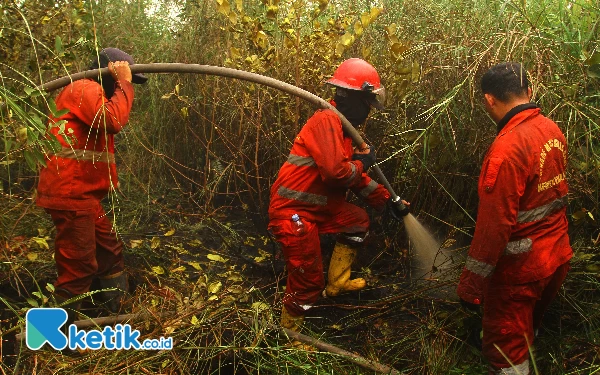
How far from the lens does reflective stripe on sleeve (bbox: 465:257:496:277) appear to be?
2572mm

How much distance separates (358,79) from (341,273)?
4.67 ft

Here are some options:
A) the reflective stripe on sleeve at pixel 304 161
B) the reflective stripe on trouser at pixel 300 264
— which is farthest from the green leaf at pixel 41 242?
the reflective stripe on sleeve at pixel 304 161

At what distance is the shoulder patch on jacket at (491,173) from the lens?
8.10ft

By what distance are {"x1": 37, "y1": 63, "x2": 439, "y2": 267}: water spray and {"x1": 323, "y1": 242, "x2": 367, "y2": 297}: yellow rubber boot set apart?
0.50 m

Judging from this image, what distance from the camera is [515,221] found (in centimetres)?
251

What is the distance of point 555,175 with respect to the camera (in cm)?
260

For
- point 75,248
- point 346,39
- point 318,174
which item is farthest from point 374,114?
point 75,248

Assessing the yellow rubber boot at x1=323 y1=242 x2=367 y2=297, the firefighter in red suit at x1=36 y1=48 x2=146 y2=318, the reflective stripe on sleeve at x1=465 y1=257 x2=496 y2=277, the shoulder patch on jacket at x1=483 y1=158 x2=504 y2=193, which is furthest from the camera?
the yellow rubber boot at x1=323 y1=242 x2=367 y2=297

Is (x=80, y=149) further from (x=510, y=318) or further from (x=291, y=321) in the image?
(x=510, y=318)

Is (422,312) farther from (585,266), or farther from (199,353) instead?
(199,353)

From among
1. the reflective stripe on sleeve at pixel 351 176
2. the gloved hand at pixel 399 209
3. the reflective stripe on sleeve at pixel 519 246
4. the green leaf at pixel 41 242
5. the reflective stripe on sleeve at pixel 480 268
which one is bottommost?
the green leaf at pixel 41 242

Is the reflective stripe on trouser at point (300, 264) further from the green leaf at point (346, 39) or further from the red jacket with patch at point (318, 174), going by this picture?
the green leaf at point (346, 39)

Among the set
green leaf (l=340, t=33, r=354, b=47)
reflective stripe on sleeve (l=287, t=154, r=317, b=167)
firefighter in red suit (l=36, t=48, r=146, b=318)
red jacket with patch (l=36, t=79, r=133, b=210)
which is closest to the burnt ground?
firefighter in red suit (l=36, t=48, r=146, b=318)

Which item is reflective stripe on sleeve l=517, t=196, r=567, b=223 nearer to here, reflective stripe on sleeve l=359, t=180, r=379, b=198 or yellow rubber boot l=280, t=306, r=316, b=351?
reflective stripe on sleeve l=359, t=180, r=379, b=198
